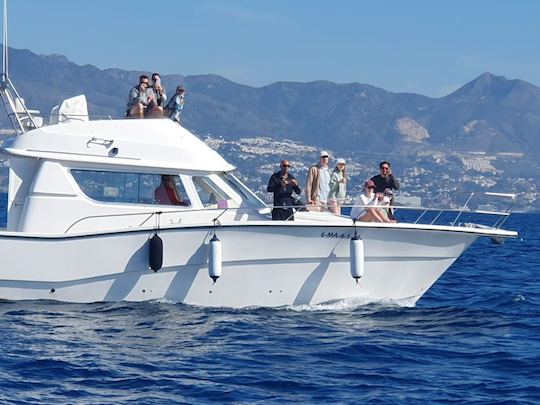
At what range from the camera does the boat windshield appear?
1694 cm

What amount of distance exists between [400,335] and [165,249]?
10.8ft

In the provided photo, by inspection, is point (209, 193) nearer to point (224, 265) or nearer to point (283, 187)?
point (283, 187)

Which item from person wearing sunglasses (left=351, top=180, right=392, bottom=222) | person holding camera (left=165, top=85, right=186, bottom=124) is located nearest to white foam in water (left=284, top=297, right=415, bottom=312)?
person wearing sunglasses (left=351, top=180, right=392, bottom=222)

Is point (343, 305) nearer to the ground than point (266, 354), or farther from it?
farther from it

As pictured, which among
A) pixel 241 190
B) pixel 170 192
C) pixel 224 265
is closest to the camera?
pixel 224 265

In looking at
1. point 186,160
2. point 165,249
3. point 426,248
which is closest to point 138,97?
point 186,160

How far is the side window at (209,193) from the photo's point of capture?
1678 cm

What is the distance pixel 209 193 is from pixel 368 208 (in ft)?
7.37

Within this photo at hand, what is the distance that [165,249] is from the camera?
1583 cm

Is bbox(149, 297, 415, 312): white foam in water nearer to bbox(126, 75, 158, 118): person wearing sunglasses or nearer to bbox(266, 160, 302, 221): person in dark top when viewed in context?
bbox(266, 160, 302, 221): person in dark top

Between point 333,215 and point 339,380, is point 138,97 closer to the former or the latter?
point 333,215

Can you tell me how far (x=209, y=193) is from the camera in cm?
1686

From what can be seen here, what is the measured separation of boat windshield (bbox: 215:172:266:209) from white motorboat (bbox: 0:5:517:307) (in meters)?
0.02

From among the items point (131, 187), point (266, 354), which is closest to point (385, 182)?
point (131, 187)
